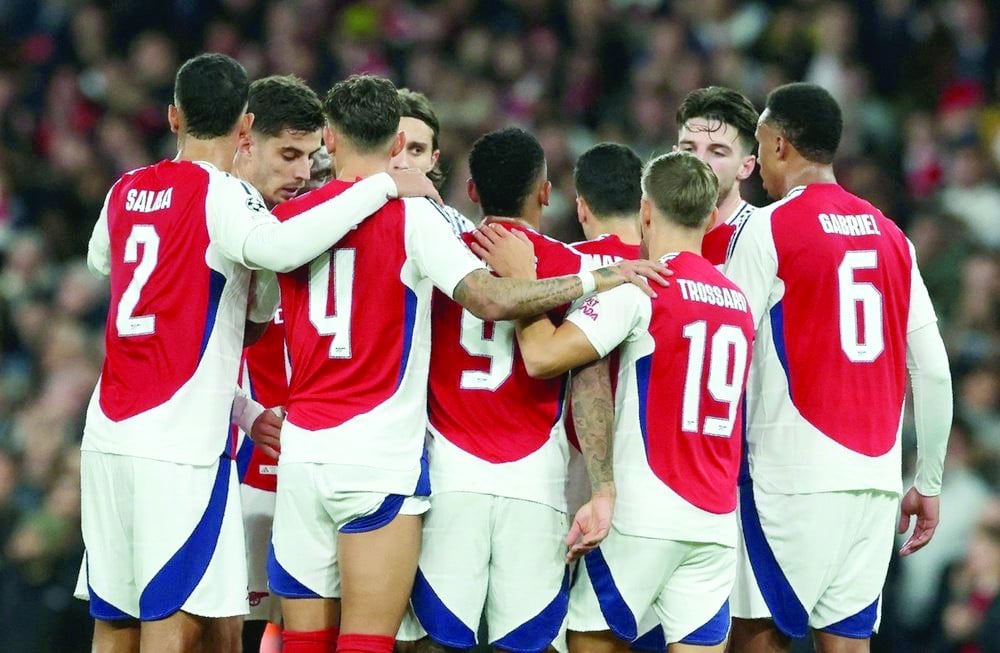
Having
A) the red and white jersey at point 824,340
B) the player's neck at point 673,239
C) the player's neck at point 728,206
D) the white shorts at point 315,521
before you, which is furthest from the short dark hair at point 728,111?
the white shorts at point 315,521

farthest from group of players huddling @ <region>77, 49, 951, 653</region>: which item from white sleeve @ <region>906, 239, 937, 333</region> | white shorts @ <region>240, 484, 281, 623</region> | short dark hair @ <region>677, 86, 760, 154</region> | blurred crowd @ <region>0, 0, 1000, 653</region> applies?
blurred crowd @ <region>0, 0, 1000, 653</region>

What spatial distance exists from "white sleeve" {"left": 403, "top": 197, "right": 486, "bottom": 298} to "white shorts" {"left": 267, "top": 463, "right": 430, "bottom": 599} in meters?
0.77

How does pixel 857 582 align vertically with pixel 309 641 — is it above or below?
above

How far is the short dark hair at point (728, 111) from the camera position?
20.6ft

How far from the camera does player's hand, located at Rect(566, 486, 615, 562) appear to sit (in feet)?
17.0

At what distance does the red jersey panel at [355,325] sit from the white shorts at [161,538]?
454 mm

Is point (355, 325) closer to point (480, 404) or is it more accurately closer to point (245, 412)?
point (480, 404)

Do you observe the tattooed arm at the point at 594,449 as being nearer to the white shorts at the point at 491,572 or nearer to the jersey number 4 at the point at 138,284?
the white shorts at the point at 491,572

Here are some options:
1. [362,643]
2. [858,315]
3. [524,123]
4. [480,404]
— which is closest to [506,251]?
[480,404]

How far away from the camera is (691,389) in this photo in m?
5.22

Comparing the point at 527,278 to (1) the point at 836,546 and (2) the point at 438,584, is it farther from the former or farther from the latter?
(1) the point at 836,546

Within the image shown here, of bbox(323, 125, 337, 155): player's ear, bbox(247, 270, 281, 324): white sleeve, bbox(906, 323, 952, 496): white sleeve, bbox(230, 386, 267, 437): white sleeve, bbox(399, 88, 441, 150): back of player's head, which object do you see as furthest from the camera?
bbox(399, 88, 441, 150): back of player's head

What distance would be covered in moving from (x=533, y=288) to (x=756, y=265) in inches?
38.7

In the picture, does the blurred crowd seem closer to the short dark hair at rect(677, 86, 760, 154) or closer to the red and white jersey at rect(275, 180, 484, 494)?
the short dark hair at rect(677, 86, 760, 154)
